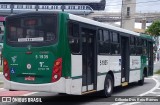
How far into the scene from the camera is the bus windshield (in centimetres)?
1171

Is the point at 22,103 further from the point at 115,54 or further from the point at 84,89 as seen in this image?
the point at 115,54

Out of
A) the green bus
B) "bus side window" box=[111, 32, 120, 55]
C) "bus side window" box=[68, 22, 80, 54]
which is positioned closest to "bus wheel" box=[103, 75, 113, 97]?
the green bus

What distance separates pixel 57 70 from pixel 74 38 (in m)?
1.30

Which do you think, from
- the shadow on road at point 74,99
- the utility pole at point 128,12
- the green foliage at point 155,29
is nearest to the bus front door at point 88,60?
the shadow on road at point 74,99

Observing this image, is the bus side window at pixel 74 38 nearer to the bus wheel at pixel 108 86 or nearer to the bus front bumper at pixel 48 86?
the bus front bumper at pixel 48 86

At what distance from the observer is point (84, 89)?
41.9ft

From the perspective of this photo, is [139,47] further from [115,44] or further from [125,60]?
[115,44]

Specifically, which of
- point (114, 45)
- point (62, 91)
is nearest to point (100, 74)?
point (114, 45)

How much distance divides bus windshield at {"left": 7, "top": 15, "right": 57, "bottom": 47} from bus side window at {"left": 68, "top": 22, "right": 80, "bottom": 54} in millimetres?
547

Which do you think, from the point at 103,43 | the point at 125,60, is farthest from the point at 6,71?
the point at 125,60

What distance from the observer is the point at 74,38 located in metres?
12.1

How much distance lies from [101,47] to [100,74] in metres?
1.03

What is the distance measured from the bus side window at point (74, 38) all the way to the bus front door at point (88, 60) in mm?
574

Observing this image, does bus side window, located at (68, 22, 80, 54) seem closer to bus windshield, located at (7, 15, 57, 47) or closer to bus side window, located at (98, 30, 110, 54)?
bus windshield, located at (7, 15, 57, 47)
